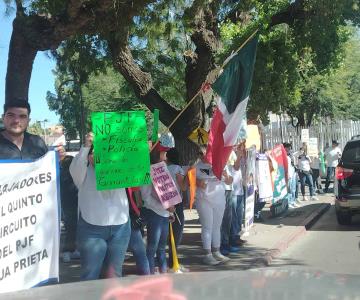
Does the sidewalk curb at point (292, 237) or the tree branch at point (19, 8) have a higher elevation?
the tree branch at point (19, 8)

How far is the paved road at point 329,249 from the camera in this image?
7.95 meters

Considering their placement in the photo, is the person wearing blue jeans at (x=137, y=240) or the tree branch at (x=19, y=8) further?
the tree branch at (x=19, y=8)

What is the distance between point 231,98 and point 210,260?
2346 millimetres

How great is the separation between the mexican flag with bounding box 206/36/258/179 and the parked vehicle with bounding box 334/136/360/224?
502cm

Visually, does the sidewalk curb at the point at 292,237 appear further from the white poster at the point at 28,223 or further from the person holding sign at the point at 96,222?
the white poster at the point at 28,223

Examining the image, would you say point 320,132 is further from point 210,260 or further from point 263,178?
point 210,260

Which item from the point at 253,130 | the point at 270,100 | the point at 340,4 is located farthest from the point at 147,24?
the point at 270,100

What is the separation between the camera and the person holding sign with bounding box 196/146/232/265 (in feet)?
25.9

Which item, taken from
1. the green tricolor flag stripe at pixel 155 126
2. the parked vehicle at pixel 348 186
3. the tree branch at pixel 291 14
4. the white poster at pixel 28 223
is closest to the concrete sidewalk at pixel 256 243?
the parked vehicle at pixel 348 186

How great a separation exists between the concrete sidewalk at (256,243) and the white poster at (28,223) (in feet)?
8.80

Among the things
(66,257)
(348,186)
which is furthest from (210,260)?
(348,186)

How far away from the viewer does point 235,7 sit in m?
11.9

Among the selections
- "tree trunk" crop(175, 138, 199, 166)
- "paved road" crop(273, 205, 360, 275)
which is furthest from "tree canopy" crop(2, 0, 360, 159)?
"paved road" crop(273, 205, 360, 275)

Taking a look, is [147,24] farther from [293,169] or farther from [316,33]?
[293,169]
